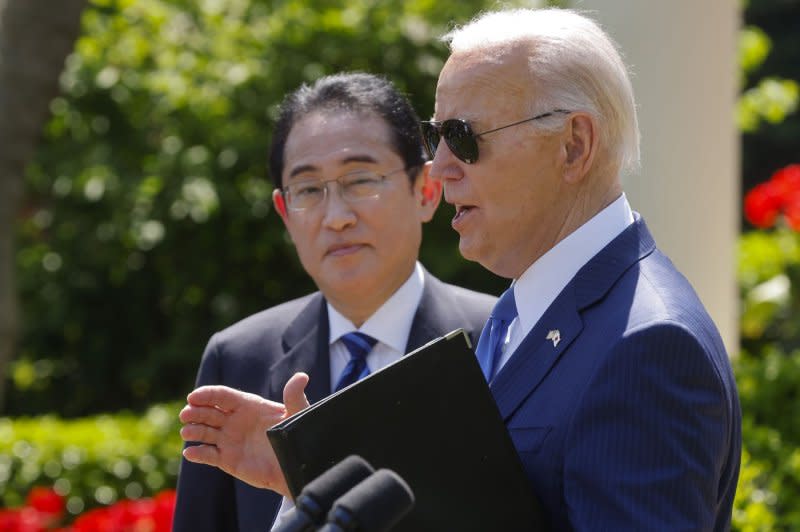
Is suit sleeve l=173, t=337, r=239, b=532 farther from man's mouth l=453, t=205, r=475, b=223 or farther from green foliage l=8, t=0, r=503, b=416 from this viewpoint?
green foliage l=8, t=0, r=503, b=416

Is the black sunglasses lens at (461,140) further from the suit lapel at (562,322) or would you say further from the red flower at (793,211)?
the red flower at (793,211)

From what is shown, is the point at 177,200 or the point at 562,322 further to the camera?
the point at 177,200

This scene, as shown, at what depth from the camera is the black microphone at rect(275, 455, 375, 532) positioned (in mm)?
1498

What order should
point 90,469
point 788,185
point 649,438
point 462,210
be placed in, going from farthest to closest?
point 788,185 < point 90,469 < point 462,210 < point 649,438

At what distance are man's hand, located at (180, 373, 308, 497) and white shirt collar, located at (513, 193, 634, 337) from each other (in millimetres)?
474

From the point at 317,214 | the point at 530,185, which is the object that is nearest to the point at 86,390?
the point at 317,214

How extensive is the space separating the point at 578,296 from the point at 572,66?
40cm

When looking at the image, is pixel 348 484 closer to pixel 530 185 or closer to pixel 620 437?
pixel 620 437

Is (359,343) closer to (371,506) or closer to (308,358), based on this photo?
(308,358)

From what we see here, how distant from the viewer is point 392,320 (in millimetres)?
3135

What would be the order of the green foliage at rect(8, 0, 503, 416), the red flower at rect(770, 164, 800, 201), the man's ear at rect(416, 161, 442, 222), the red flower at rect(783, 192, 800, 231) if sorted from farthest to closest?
the red flower at rect(770, 164, 800, 201), the red flower at rect(783, 192, 800, 231), the green foliage at rect(8, 0, 503, 416), the man's ear at rect(416, 161, 442, 222)

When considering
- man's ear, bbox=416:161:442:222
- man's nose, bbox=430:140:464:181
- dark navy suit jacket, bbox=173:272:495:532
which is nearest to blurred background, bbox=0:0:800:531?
man's ear, bbox=416:161:442:222

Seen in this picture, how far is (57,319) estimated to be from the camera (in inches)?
319

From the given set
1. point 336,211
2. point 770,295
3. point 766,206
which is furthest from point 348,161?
point 766,206
